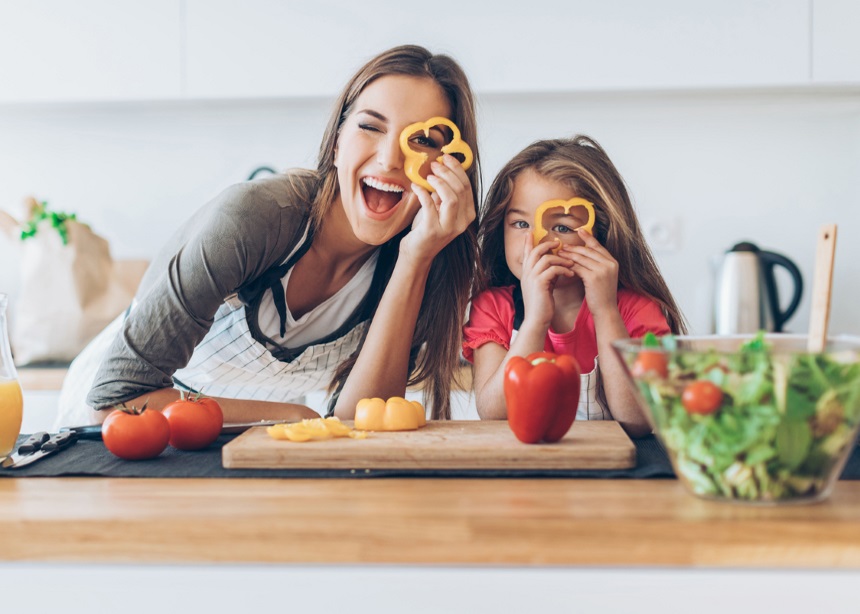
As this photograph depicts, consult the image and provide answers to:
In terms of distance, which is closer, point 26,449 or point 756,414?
point 756,414

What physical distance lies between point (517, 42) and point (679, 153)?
67 centimetres

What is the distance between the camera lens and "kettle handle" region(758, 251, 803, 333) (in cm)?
236

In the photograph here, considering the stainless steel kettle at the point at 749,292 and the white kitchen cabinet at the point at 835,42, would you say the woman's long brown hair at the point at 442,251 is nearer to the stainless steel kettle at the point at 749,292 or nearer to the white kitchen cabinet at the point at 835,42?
the stainless steel kettle at the point at 749,292

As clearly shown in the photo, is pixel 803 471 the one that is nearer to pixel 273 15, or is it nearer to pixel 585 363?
pixel 585 363

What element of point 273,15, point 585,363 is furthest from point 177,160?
point 585,363

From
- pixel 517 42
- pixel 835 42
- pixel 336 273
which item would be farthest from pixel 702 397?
pixel 835 42

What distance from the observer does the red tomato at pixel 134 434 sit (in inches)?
38.9

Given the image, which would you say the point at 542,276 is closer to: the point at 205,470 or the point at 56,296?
the point at 205,470

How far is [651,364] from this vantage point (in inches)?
31.1

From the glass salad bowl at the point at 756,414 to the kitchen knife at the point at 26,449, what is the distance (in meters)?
0.70

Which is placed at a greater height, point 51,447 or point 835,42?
point 835,42

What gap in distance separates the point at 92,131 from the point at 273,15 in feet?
2.71

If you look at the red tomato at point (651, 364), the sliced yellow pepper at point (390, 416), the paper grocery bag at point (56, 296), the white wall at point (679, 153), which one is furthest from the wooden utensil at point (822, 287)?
Answer: the paper grocery bag at point (56, 296)

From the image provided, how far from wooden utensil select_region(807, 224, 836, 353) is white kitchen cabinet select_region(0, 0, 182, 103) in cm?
199
